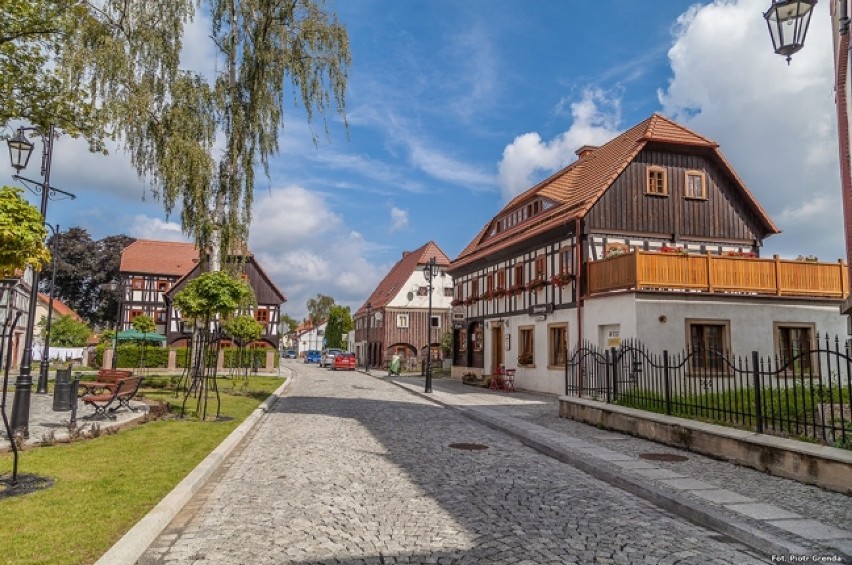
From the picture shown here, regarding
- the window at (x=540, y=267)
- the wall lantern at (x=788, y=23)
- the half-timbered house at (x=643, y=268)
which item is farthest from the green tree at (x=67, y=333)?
the wall lantern at (x=788, y=23)

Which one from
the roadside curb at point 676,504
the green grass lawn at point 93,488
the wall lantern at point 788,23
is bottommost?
the roadside curb at point 676,504

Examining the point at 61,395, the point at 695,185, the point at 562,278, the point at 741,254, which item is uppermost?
the point at 695,185

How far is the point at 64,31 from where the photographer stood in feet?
43.4

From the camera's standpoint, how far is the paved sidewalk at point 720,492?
550 cm

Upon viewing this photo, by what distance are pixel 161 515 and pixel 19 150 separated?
1013 centimetres

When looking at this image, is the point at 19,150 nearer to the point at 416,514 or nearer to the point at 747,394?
the point at 416,514

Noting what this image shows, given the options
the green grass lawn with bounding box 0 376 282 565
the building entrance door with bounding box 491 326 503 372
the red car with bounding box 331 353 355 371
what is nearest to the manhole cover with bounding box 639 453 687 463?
the green grass lawn with bounding box 0 376 282 565

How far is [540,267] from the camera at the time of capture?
23.6m

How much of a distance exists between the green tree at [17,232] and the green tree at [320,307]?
118895mm

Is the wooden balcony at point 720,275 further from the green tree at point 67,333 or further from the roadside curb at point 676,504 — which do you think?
the green tree at point 67,333

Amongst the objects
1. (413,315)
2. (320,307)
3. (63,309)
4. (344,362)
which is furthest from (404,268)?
(320,307)

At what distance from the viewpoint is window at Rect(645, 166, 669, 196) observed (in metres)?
22.0

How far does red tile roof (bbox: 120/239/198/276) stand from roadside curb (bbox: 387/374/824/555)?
50.0m

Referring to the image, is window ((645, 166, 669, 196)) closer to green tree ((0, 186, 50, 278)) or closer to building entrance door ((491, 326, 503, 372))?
building entrance door ((491, 326, 503, 372))
